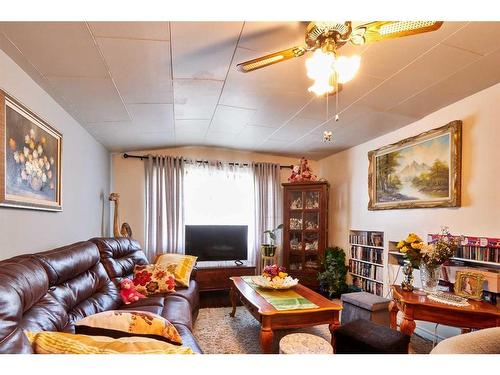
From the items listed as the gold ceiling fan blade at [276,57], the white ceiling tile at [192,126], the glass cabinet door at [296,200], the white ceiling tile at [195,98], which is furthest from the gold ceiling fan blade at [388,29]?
the glass cabinet door at [296,200]

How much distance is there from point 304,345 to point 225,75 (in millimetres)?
2016

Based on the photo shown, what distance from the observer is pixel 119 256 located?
3000mm

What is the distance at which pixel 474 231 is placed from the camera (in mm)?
2330

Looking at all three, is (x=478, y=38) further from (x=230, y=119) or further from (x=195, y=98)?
(x=230, y=119)

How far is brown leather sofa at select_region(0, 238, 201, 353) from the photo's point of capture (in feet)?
3.59

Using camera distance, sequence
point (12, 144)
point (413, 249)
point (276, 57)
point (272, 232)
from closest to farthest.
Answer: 1. point (276, 57)
2. point (12, 144)
3. point (413, 249)
4. point (272, 232)

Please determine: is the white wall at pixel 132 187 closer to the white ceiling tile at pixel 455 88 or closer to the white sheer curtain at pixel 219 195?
the white sheer curtain at pixel 219 195

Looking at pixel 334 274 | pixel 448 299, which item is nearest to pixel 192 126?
pixel 334 274

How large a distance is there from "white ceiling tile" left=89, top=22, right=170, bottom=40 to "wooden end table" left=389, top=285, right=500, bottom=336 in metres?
2.48

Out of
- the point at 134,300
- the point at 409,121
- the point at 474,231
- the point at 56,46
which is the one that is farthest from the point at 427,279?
the point at 56,46

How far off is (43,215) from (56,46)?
1.33m

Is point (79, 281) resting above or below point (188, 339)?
above

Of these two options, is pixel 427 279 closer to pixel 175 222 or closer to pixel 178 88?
pixel 178 88

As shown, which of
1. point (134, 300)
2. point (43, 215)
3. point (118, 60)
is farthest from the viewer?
point (134, 300)
